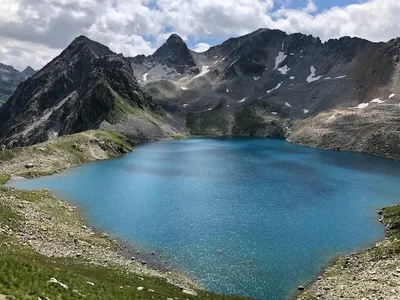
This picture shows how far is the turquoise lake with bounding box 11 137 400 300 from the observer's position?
156 ft

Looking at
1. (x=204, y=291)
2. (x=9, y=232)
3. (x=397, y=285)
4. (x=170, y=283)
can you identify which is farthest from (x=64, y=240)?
(x=397, y=285)

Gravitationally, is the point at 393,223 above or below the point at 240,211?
above

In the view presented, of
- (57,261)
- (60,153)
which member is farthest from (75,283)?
(60,153)

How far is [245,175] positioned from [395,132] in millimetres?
87539

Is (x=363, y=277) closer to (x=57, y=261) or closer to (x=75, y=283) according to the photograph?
(x=75, y=283)

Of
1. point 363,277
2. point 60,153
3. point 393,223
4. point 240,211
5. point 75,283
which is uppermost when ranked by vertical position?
point 60,153

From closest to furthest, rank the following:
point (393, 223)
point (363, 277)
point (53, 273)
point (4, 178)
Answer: point (53, 273), point (363, 277), point (393, 223), point (4, 178)

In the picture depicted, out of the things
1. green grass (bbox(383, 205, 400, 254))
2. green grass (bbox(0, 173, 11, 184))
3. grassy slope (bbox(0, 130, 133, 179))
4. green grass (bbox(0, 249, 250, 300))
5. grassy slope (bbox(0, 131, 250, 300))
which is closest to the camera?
green grass (bbox(0, 249, 250, 300))

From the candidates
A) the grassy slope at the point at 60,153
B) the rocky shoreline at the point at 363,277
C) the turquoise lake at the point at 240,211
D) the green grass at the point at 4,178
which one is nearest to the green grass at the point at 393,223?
the rocky shoreline at the point at 363,277

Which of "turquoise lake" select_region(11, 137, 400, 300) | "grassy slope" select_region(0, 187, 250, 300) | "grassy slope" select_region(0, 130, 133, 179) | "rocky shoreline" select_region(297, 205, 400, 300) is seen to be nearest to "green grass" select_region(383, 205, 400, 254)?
"rocky shoreline" select_region(297, 205, 400, 300)

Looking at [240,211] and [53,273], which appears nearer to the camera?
[53,273]

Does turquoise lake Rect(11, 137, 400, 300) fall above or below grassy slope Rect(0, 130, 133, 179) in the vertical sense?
below

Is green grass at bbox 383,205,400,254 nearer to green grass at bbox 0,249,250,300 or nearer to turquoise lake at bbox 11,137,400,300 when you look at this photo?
turquoise lake at bbox 11,137,400,300

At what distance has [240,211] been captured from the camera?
2785 inches
